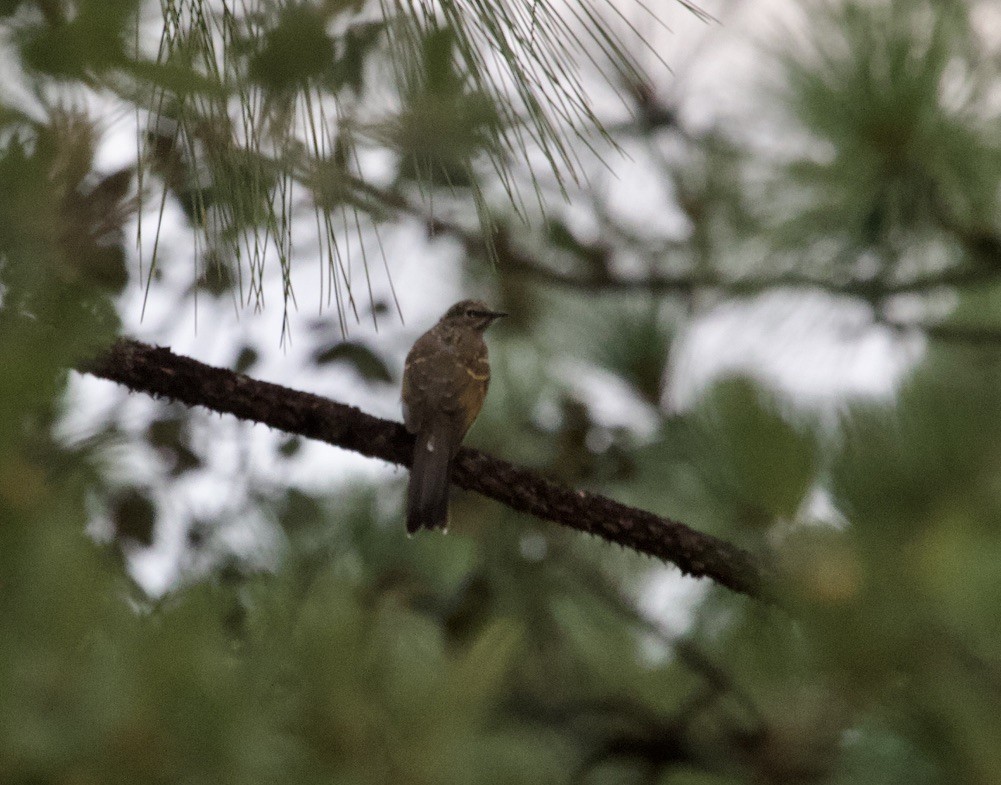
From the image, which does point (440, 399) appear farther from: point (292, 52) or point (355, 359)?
point (292, 52)

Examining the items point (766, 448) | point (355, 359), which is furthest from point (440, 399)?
point (766, 448)

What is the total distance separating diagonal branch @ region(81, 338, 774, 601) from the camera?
8.39ft

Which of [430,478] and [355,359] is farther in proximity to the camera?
[355,359]

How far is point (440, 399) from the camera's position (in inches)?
140

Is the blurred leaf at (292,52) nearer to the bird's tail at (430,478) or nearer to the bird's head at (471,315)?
the bird's tail at (430,478)

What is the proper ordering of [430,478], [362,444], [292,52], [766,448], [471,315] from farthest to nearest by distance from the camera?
[471,315]
[430,478]
[362,444]
[766,448]
[292,52]

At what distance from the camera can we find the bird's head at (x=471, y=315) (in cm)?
443

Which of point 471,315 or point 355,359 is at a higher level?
point 471,315

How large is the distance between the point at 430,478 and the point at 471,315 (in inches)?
51.1

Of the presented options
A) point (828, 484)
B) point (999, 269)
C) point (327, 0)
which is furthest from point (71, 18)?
point (999, 269)

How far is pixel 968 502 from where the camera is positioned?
5.81 ft

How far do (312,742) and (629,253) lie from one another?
3.69 m

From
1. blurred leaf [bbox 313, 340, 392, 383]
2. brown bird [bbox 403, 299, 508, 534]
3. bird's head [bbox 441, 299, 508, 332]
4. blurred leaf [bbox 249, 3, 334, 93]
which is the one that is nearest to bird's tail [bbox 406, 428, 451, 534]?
brown bird [bbox 403, 299, 508, 534]

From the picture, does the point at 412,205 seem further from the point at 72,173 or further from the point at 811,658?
the point at 811,658
